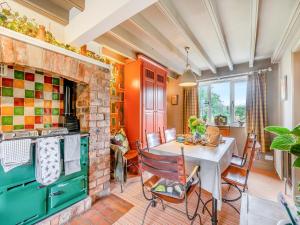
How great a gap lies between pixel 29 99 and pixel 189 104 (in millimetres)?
3787

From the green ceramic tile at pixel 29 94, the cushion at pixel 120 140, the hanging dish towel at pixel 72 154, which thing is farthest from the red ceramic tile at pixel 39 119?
the cushion at pixel 120 140

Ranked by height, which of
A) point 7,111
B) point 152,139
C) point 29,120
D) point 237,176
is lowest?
point 237,176

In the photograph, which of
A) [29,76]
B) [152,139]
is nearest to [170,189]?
[152,139]

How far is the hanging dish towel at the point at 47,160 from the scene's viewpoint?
1.51 meters

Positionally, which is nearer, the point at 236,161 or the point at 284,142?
the point at 284,142

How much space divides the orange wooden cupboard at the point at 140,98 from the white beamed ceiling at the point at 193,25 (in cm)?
30

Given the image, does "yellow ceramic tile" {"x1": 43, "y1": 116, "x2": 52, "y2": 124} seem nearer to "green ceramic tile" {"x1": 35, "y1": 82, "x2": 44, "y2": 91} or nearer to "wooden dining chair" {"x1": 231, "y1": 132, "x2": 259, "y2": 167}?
"green ceramic tile" {"x1": 35, "y1": 82, "x2": 44, "y2": 91}

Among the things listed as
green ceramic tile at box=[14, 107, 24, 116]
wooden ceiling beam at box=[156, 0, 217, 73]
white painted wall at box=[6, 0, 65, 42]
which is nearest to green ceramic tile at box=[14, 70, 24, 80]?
green ceramic tile at box=[14, 107, 24, 116]

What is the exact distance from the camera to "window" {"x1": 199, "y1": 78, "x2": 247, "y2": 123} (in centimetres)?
404

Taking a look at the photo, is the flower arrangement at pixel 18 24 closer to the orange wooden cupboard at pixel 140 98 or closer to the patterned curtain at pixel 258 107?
the orange wooden cupboard at pixel 140 98

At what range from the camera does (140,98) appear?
3133 millimetres

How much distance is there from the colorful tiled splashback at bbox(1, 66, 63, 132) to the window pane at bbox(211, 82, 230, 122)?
3858 millimetres

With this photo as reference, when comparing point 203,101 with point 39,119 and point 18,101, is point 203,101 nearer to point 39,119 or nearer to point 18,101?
point 39,119

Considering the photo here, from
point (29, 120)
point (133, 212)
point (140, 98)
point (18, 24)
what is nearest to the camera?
point (18, 24)
